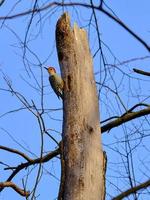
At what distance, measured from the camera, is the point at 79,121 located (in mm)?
2463

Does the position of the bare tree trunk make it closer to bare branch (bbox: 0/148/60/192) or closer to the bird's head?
→ the bird's head

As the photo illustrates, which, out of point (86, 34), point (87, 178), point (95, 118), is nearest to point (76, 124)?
point (95, 118)

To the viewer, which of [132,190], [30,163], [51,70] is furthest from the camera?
[30,163]

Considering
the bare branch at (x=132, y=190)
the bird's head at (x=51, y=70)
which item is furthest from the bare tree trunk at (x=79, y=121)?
the bare branch at (x=132, y=190)

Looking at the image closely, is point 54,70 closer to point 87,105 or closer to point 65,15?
point 65,15

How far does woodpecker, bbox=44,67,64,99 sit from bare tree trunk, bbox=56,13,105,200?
72 mm

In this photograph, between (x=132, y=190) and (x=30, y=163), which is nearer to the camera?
(x=132, y=190)

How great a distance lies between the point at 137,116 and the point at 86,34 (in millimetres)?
847

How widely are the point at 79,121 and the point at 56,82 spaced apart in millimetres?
428

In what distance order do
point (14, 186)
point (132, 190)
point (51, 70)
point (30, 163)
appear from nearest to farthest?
1. point (14, 186)
2. point (132, 190)
3. point (51, 70)
4. point (30, 163)

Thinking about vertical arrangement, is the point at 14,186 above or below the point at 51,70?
below

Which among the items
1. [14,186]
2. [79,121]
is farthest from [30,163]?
[79,121]

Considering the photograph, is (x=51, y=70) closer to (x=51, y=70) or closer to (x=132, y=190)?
(x=51, y=70)

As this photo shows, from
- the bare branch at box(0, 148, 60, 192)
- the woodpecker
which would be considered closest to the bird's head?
the woodpecker
